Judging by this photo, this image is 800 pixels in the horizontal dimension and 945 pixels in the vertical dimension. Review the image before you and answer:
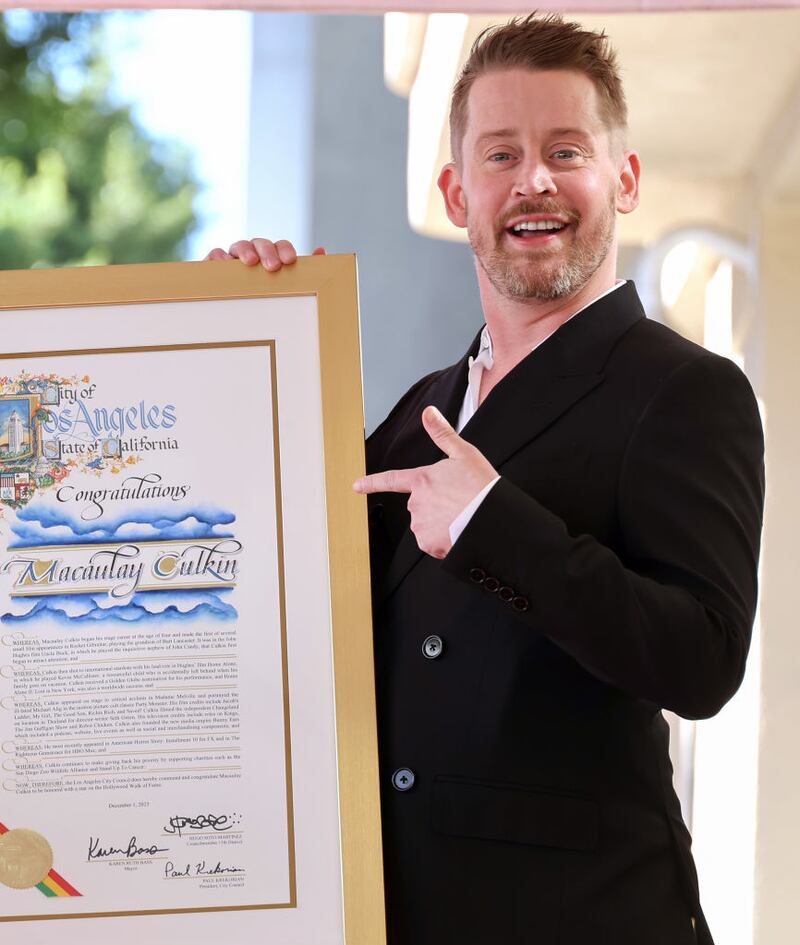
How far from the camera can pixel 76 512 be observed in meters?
1.92

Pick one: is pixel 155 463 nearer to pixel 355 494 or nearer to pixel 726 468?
pixel 355 494

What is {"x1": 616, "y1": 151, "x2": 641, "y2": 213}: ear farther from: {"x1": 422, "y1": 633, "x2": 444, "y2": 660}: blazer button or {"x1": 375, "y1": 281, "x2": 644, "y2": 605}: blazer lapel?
{"x1": 422, "y1": 633, "x2": 444, "y2": 660}: blazer button

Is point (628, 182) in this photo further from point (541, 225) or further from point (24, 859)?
point (24, 859)

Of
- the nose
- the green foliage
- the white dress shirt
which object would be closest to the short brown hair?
the nose

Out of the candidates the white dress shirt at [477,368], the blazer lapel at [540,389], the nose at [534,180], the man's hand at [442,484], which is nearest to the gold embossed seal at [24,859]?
the blazer lapel at [540,389]

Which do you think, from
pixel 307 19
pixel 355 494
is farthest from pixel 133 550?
pixel 307 19

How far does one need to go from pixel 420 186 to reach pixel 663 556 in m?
3.22

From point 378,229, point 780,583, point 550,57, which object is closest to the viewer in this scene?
point 550,57

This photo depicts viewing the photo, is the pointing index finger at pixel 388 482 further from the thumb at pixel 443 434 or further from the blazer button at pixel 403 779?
the blazer button at pixel 403 779

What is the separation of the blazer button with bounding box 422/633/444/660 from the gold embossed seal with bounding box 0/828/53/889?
1.88ft

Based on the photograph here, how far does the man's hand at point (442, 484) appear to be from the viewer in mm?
1677

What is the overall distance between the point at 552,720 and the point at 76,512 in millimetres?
713

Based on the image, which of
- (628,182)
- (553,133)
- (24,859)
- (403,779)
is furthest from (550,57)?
(24,859)

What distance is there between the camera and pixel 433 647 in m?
1.84
